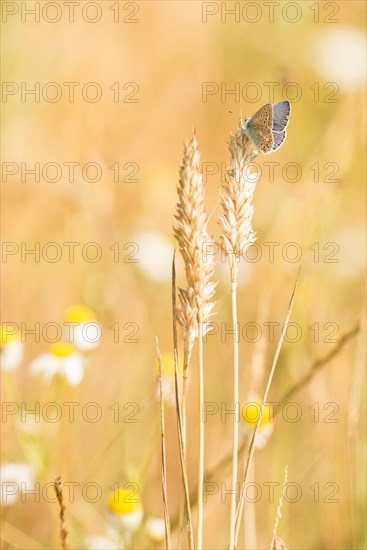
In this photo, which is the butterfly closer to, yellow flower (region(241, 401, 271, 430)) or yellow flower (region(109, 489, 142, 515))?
yellow flower (region(241, 401, 271, 430))

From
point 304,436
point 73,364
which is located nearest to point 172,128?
point 304,436

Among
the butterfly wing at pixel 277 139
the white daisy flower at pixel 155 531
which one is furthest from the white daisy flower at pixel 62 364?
the butterfly wing at pixel 277 139

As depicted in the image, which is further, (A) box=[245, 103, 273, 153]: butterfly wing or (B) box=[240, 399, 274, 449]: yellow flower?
(B) box=[240, 399, 274, 449]: yellow flower

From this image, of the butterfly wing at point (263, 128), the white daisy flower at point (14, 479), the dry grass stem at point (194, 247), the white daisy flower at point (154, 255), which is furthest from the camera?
the white daisy flower at point (154, 255)

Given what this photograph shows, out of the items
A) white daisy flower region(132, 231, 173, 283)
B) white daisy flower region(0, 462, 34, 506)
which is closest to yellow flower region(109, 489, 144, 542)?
white daisy flower region(0, 462, 34, 506)

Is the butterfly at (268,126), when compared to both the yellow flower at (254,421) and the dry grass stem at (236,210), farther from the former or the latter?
the yellow flower at (254,421)

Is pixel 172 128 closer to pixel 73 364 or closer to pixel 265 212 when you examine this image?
pixel 265 212

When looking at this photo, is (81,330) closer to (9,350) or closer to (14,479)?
(9,350)

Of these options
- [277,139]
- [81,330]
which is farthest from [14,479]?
[277,139]
